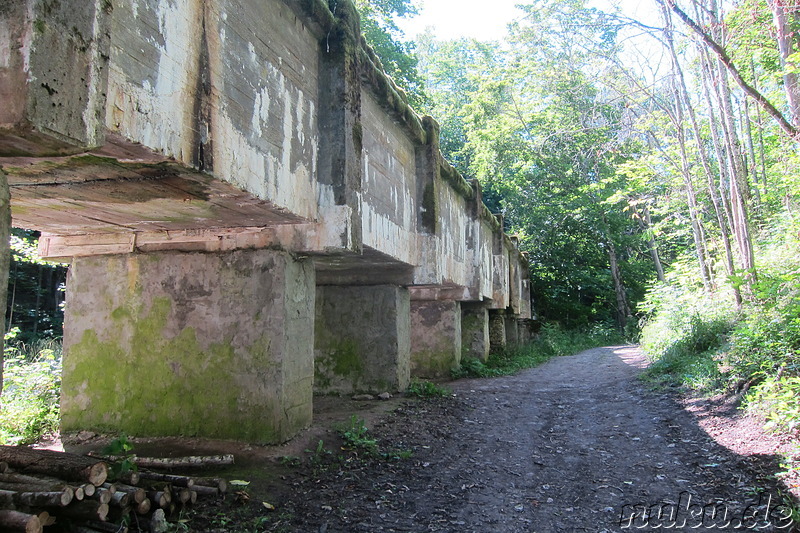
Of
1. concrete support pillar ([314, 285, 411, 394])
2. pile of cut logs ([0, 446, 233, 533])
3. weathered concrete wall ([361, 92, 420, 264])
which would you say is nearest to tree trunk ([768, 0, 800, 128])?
weathered concrete wall ([361, 92, 420, 264])

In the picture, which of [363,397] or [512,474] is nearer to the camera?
[512,474]

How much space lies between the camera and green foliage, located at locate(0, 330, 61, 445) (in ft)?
20.4

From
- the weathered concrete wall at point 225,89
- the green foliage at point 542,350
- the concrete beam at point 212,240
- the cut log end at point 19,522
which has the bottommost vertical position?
the cut log end at point 19,522

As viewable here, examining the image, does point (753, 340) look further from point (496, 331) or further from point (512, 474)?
point (496, 331)

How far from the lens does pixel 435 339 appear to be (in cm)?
1150

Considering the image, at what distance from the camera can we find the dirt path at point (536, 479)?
4.13m

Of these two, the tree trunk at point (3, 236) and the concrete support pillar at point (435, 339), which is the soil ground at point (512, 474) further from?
the concrete support pillar at point (435, 339)

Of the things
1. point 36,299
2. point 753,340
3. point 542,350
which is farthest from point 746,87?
point 36,299

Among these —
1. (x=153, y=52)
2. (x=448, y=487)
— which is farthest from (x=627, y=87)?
(x=153, y=52)

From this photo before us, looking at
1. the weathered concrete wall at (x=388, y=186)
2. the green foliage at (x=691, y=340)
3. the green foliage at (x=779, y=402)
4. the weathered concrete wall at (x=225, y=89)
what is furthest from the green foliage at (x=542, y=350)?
the weathered concrete wall at (x=225, y=89)

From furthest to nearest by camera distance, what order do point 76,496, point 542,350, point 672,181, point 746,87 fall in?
1. point 542,350
2. point 672,181
3. point 746,87
4. point 76,496

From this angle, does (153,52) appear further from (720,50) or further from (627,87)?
(627,87)

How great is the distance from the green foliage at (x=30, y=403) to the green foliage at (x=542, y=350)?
693 cm

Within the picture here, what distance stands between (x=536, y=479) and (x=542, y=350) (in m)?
15.6
